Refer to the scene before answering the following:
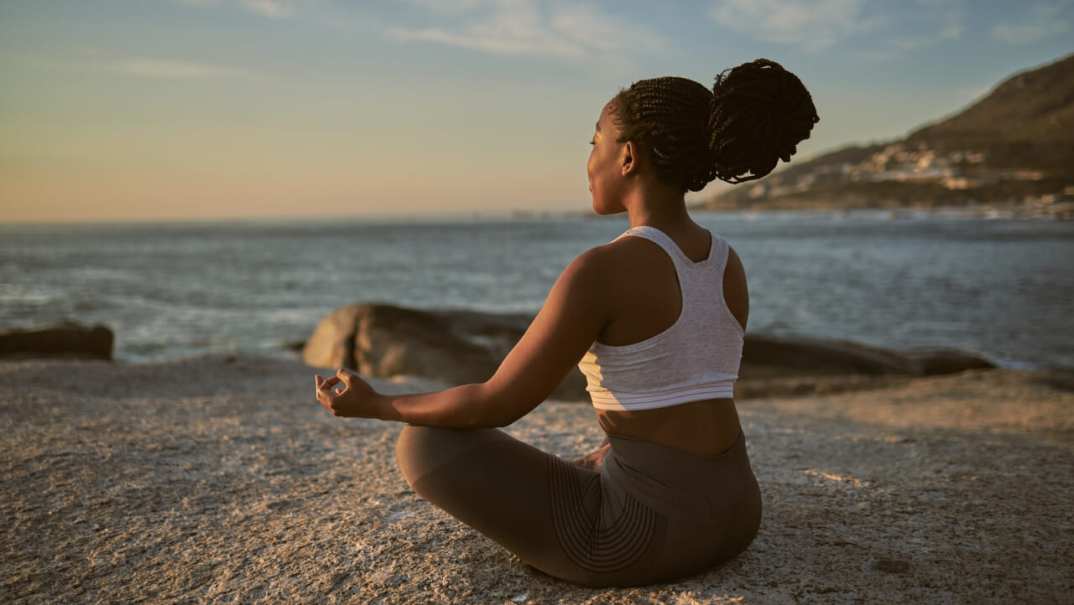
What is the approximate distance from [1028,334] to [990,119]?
125581 mm

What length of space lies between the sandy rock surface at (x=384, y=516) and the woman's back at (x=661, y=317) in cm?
57

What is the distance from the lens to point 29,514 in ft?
11.4

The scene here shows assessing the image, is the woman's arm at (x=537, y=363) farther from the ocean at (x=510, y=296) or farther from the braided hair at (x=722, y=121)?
the ocean at (x=510, y=296)

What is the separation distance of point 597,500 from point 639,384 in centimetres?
44

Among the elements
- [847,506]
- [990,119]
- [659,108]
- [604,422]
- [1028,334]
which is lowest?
[1028,334]

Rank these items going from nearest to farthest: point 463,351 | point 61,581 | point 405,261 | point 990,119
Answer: point 61,581, point 463,351, point 405,261, point 990,119

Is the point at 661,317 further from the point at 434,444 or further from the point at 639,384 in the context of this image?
the point at 434,444

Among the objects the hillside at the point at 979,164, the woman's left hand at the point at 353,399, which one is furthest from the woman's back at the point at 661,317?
the hillside at the point at 979,164

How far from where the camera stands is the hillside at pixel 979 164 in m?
88.8

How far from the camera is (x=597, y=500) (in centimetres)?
238

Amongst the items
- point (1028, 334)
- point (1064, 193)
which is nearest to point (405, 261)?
point (1028, 334)

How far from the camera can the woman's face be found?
2.37m

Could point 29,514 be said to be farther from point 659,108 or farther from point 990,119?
point 990,119

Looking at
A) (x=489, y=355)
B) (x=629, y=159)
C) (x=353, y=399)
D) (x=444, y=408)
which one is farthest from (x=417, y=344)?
(x=629, y=159)
